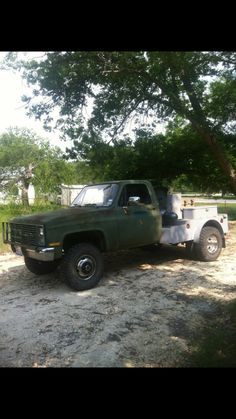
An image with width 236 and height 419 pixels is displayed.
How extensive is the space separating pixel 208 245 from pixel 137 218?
2094 mm

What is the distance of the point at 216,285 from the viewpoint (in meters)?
6.11

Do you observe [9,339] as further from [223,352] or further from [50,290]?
[223,352]

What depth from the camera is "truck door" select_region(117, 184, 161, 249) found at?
265 inches

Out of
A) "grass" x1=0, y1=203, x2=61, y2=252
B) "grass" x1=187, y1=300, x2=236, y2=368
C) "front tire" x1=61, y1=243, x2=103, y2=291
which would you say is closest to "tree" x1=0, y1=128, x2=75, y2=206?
"grass" x1=0, y1=203, x2=61, y2=252

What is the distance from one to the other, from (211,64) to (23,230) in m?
6.88

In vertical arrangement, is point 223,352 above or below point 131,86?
below

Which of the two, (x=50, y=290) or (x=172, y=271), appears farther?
(x=172, y=271)

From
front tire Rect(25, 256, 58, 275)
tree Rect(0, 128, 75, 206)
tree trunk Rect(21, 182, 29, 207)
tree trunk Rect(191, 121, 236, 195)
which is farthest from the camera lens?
tree Rect(0, 128, 75, 206)

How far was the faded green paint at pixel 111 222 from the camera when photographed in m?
5.84

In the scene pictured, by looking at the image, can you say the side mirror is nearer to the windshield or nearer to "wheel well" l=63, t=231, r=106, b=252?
the windshield

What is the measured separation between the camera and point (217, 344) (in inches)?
150

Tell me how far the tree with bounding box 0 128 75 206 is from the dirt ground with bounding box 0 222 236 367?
1372cm
